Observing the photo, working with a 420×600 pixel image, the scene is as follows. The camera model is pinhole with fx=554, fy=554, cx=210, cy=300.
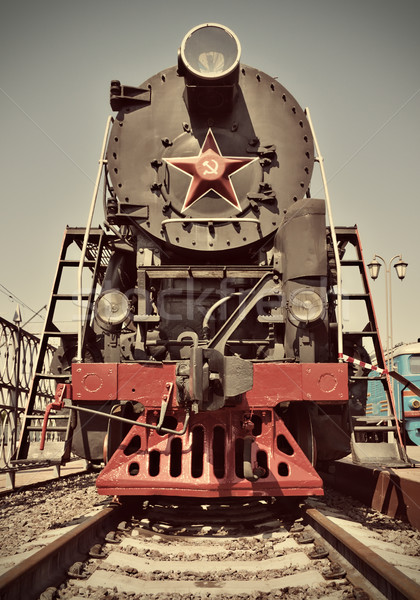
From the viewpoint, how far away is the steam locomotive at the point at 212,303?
4203 millimetres

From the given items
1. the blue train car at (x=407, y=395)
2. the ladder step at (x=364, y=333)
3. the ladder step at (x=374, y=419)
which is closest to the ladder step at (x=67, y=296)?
the ladder step at (x=364, y=333)

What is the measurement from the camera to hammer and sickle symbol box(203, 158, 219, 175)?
531 centimetres

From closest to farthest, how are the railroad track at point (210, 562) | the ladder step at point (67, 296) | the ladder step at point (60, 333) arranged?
the railroad track at point (210, 562), the ladder step at point (67, 296), the ladder step at point (60, 333)

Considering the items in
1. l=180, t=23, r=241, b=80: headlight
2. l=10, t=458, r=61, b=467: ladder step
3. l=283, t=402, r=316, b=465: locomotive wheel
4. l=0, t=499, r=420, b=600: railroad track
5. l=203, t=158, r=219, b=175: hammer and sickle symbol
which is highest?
l=180, t=23, r=241, b=80: headlight

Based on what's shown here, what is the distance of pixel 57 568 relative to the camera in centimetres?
296

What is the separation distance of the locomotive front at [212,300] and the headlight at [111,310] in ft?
0.04

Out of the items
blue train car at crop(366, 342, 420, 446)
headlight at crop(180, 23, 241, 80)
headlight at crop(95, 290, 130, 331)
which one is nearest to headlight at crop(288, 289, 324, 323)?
headlight at crop(95, 290, 130, 331)

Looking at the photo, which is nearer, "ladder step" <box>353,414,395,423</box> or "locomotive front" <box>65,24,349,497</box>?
"locomotive front" <box>65,24,349,497</box>

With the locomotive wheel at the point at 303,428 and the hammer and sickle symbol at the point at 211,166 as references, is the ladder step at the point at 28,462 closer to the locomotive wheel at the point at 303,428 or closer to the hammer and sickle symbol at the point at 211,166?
the locomotive wheel at the point at 303,428

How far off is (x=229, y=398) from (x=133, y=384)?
78cm

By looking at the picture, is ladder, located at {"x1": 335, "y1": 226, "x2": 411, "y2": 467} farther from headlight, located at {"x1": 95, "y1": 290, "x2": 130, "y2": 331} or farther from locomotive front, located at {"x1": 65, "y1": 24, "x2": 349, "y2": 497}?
headlight, located at {"x1": 95, "y1": 290, "x2": 130, "y2": 331}

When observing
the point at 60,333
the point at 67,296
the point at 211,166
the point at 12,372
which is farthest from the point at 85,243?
the point at 12,372

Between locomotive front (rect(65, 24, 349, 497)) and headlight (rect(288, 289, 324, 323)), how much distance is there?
1 cm

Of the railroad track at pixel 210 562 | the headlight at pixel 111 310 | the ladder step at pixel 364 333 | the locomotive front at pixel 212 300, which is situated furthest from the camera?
the ladder step at pixel 364 333
